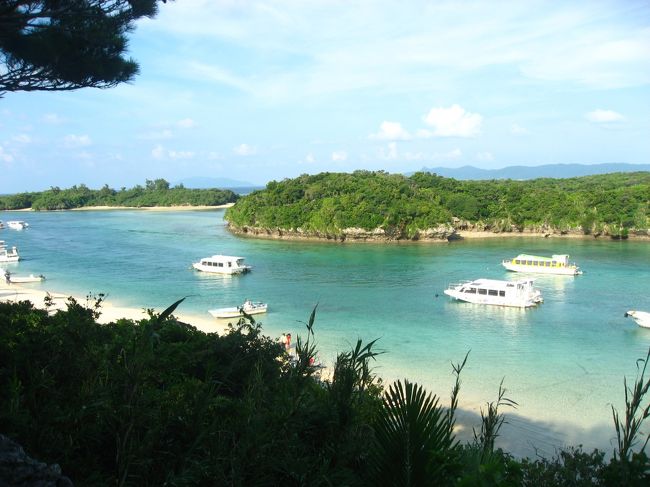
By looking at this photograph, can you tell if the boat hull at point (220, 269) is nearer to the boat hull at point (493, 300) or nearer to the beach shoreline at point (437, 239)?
the boat hull at point (493, 300)

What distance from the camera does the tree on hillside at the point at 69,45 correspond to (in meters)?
6.88

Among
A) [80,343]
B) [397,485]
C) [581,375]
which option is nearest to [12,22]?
[80,343]

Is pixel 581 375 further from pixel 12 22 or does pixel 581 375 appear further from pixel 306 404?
pixel 12 22

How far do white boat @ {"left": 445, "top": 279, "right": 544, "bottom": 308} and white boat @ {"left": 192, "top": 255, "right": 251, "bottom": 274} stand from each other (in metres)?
12.7

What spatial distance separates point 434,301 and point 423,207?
2368 centimetres

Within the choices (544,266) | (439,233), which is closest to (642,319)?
(544,266)

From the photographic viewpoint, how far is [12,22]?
6238mm

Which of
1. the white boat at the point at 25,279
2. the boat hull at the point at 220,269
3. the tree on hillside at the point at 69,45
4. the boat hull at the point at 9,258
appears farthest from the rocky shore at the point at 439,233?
the tree on hillside at the point at 69,45

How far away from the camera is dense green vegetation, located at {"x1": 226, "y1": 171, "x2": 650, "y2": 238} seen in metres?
45.7

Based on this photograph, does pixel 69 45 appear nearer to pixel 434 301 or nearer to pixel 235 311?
pixel 235 311

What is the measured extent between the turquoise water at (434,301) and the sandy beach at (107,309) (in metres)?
0.97

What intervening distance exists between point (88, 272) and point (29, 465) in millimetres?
31020

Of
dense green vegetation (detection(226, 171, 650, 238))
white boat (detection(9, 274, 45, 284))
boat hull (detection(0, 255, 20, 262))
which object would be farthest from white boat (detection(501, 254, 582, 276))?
boat hull (detection(0, 255, 20, 262))

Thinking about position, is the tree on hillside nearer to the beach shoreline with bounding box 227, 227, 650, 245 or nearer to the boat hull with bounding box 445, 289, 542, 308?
the boat hull with bounding box 445, 289, 542, 308
